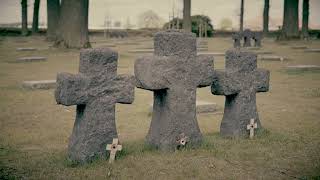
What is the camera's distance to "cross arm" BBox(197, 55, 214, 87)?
273 inches

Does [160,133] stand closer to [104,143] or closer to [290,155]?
[104,143]

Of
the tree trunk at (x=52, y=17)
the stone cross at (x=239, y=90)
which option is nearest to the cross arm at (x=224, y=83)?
the stone cross at (x=239, y=90)

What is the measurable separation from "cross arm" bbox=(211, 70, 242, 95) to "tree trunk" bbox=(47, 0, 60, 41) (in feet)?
Result: 94.6

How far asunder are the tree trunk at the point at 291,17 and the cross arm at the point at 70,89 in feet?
92.1

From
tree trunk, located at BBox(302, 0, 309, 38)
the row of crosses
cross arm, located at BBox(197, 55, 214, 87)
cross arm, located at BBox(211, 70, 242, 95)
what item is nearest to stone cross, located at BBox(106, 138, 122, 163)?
the row of crosses

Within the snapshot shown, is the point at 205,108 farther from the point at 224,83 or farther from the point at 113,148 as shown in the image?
the point at 113,148

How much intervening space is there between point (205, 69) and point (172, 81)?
631 mm

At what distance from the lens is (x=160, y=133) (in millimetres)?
6746

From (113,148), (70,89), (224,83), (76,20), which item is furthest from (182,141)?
(76,20)

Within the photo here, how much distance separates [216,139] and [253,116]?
836mm

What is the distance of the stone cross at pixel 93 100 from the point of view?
235 inches

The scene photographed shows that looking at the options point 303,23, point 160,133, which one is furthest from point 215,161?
point 303,23

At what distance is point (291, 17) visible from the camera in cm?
3189

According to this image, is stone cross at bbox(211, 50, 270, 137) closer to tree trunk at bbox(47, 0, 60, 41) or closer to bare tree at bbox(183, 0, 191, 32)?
bare tree at bbox(183, 0, 191, 32)
